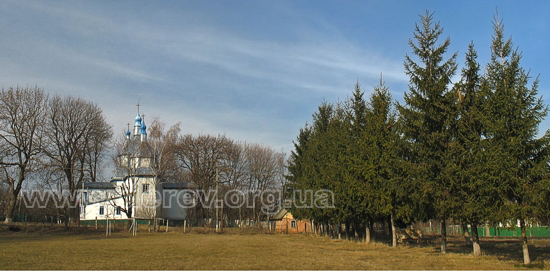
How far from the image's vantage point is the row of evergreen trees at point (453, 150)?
Result: 54.5 ft

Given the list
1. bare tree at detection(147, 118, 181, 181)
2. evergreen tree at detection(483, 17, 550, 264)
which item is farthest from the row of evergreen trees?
bare tree at detection(147, 118, 181, 181)

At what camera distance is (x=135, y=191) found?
57.1 metres

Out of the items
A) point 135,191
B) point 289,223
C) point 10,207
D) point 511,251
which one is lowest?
point 289,223

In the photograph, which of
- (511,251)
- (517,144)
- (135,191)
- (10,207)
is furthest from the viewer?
(135,191)

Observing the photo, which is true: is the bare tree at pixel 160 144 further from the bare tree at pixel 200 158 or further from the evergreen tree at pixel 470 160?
the evergreen tree at pixel 470 160

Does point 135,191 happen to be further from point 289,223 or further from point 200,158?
point 289,223

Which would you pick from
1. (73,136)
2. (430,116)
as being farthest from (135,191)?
(430,116)

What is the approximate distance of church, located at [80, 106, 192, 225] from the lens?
49.8 m

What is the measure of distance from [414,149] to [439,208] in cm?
321

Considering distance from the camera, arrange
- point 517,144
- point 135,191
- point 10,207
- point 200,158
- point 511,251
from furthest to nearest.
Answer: point 200,158, point 135,191, point 10,207, point 511,251, point 517,144

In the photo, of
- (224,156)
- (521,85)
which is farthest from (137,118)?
(521,85)

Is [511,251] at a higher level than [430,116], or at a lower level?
lower

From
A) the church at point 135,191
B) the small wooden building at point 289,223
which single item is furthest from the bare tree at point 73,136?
the small wooden building at point 289,223

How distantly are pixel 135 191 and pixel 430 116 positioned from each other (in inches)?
→ 1745
